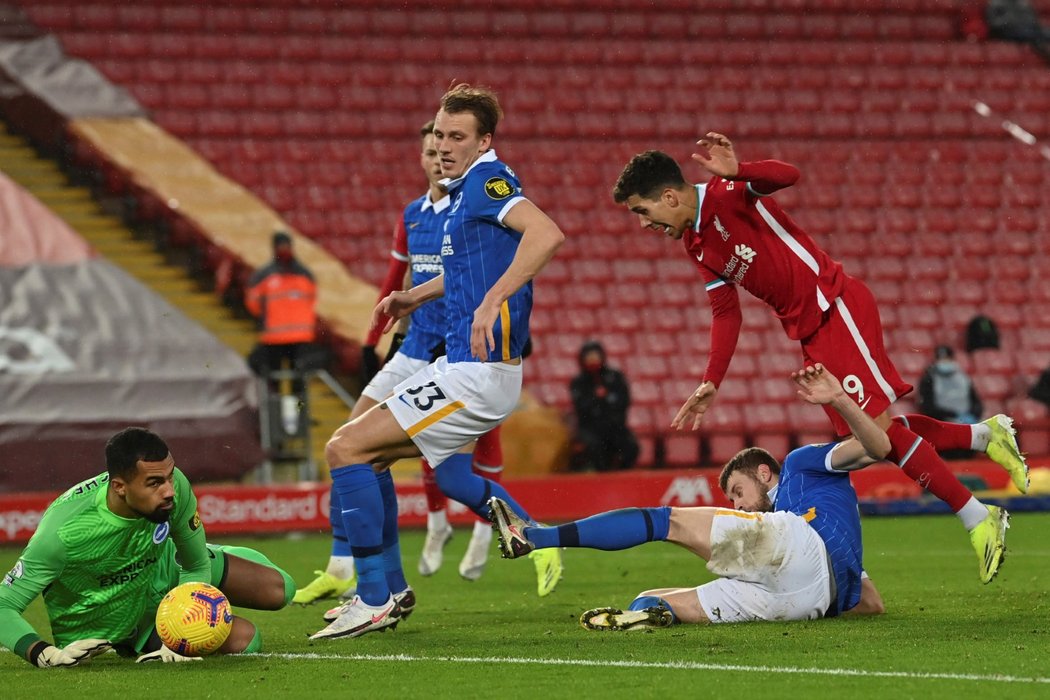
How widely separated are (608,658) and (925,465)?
2057mm

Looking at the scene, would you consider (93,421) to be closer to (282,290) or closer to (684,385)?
(282,290)

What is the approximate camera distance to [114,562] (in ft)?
18.9

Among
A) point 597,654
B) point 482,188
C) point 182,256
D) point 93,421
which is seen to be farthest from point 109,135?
point 597,654

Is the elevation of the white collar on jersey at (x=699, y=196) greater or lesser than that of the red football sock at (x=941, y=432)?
greater

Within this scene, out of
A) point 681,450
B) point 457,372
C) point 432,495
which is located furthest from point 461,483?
point 681,450

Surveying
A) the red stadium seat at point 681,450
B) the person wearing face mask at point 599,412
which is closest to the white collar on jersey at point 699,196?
the person wearing face mask at point 599,412

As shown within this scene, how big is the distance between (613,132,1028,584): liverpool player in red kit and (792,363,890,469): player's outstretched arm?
350 millimetres

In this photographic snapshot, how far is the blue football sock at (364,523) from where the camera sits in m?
6.41

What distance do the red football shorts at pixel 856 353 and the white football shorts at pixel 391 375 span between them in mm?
2016

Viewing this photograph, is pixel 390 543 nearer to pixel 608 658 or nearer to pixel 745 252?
pixel 608 658

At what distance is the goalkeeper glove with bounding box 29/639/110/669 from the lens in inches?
219

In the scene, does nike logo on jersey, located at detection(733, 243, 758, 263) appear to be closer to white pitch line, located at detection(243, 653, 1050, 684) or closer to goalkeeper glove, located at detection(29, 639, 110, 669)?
white pitch line, located at detection(243, 653, 1050, 684)

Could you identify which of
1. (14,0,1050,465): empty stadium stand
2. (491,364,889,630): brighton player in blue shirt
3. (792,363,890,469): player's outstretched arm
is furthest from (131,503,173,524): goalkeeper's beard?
(14,0,1050,465): empty stadium stand

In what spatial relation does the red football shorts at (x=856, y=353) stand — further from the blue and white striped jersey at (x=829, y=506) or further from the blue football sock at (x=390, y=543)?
the blue football sock at (x=390, y=543)
